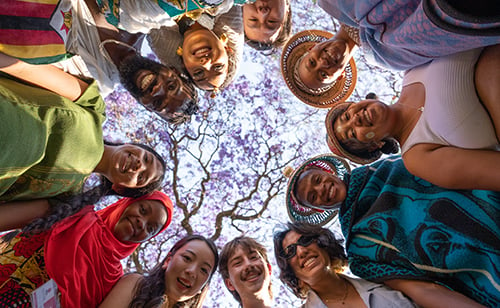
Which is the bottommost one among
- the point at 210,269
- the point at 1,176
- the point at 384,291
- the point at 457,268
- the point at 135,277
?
the point at 135,277

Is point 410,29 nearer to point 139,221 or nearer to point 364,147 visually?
point 364,147

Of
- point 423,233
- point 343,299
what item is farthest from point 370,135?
point 343,299

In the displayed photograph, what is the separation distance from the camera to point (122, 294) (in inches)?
112

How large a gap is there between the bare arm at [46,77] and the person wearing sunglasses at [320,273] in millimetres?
2509

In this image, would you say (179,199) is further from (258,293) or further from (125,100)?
(258,293)

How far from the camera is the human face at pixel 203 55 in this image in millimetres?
2846

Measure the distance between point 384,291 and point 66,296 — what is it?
2720 millimetres

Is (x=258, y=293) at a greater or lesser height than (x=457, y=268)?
lesser

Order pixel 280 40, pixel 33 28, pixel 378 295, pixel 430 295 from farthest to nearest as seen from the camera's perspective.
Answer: pixel 280 40
pixel 378 295
pixel 430 295
pixel 33 28

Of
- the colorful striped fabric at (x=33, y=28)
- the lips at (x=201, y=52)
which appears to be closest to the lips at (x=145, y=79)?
the lips at (x=201, y=52)

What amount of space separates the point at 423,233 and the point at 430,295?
0.46 meters

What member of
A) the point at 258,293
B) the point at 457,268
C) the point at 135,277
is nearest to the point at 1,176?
the point at 135,277

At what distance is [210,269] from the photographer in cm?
323

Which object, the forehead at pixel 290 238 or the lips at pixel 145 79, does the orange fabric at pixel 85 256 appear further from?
the forehead at pixel 290 238
